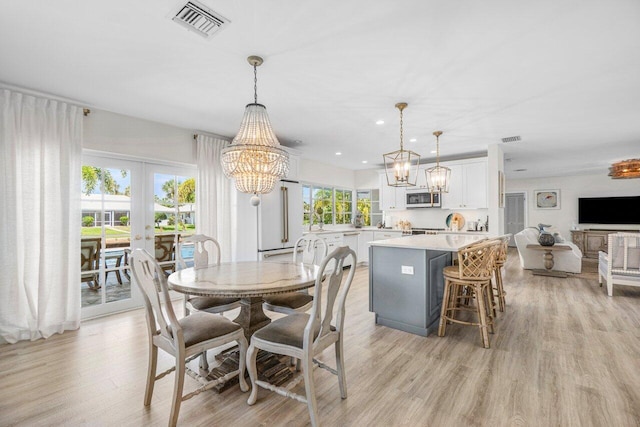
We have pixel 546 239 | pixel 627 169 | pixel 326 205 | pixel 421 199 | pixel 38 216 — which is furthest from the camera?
pixel 326 205

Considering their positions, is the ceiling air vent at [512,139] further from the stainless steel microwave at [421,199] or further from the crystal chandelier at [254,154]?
the crystal chandelier at [254,154]

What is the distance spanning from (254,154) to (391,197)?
16.8 ft

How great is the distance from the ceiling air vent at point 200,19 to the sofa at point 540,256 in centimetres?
667

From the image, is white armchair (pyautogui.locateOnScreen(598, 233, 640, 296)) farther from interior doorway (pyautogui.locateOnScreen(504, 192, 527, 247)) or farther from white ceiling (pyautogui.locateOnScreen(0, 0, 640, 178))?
interior doorway (pyautogui.locateOnScreen(504, 192, 527, 247))

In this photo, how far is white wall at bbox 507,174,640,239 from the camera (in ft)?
27.6

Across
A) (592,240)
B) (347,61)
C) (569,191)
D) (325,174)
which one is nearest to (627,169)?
(592,240)

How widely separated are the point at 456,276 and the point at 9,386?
3.75 metres

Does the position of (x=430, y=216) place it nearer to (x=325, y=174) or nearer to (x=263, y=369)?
(x=325, y=174)

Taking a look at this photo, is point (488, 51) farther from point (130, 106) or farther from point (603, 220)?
point (603, 220)

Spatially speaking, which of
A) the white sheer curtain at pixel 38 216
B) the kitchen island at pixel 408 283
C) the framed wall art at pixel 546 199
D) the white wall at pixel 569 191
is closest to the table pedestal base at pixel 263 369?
the kitchen island at pixel 408 283

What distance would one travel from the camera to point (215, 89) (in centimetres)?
300

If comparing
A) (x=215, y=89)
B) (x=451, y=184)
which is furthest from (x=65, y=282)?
(x=451, y=184)

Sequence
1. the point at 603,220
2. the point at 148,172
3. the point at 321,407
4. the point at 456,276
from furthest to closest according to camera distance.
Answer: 1. the point at 603,220
2. the point at 148,172
3. the point at 456,276
4. the point at 321,407

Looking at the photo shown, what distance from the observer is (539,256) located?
6.40 meters
